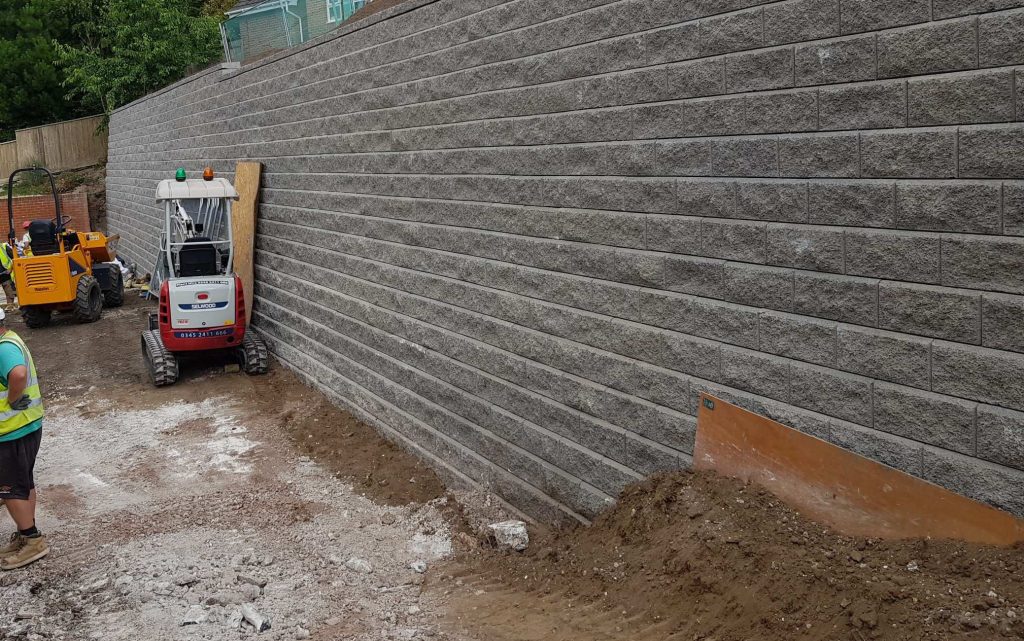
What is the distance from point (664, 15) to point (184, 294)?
28.1ft

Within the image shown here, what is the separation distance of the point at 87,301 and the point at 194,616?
43.2 feet

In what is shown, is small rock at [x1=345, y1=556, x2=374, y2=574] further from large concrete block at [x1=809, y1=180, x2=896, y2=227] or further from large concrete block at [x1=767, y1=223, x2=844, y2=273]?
large concrete block at [x1=809, y1=180, x2=896, y2=227]

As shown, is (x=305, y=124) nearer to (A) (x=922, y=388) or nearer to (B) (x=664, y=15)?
(B) (x=664, y=15)

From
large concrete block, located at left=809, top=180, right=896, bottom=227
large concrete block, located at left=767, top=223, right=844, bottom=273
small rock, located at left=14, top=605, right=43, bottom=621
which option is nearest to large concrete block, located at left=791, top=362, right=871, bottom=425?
large concrete block, located at left=767, top=223, right=844, bottom=273

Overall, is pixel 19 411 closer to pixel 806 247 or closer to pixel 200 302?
pixel 200 302

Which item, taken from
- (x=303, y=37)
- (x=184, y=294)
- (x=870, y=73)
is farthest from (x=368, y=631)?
(x=303, y=37)

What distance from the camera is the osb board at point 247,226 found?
43.4 ft

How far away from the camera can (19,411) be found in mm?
6672

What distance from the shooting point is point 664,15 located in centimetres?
512

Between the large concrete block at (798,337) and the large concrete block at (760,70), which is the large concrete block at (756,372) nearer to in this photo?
the large concrete block at (798,337)

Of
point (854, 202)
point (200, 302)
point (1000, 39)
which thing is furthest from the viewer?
point (200, 302)

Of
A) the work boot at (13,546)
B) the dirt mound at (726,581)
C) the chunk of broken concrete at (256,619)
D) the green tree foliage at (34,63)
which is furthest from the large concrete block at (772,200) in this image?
the green tree foliage at (34,63)

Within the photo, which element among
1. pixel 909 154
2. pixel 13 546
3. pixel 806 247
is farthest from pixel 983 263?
pixel 13 546

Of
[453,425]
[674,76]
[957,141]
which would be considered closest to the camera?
[957,141]
